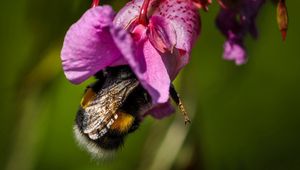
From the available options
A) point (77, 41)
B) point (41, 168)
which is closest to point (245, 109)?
point (41, 168)

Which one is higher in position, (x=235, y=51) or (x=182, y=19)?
(x=182, y=19)

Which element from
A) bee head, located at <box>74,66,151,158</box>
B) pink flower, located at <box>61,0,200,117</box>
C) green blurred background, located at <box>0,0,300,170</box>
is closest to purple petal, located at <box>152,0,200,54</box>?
pink flower, located at <box>61,0,200,117</box>

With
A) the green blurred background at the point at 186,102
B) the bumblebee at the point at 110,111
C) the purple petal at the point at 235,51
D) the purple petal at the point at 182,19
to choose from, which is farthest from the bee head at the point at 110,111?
the green blurred background at the point at 186,102

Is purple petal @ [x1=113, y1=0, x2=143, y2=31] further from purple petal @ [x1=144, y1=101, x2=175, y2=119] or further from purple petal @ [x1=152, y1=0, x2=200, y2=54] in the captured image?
purple petal @ [x1=144, y1=101, x2=175, y2=119]

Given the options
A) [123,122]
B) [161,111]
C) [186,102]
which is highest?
[123,122]

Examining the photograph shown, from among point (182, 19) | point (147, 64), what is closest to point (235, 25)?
point (182, 19)

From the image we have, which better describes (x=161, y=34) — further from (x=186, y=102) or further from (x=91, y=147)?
(x=186, y=102)

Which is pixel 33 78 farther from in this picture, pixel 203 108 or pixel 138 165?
pixel 203 108
